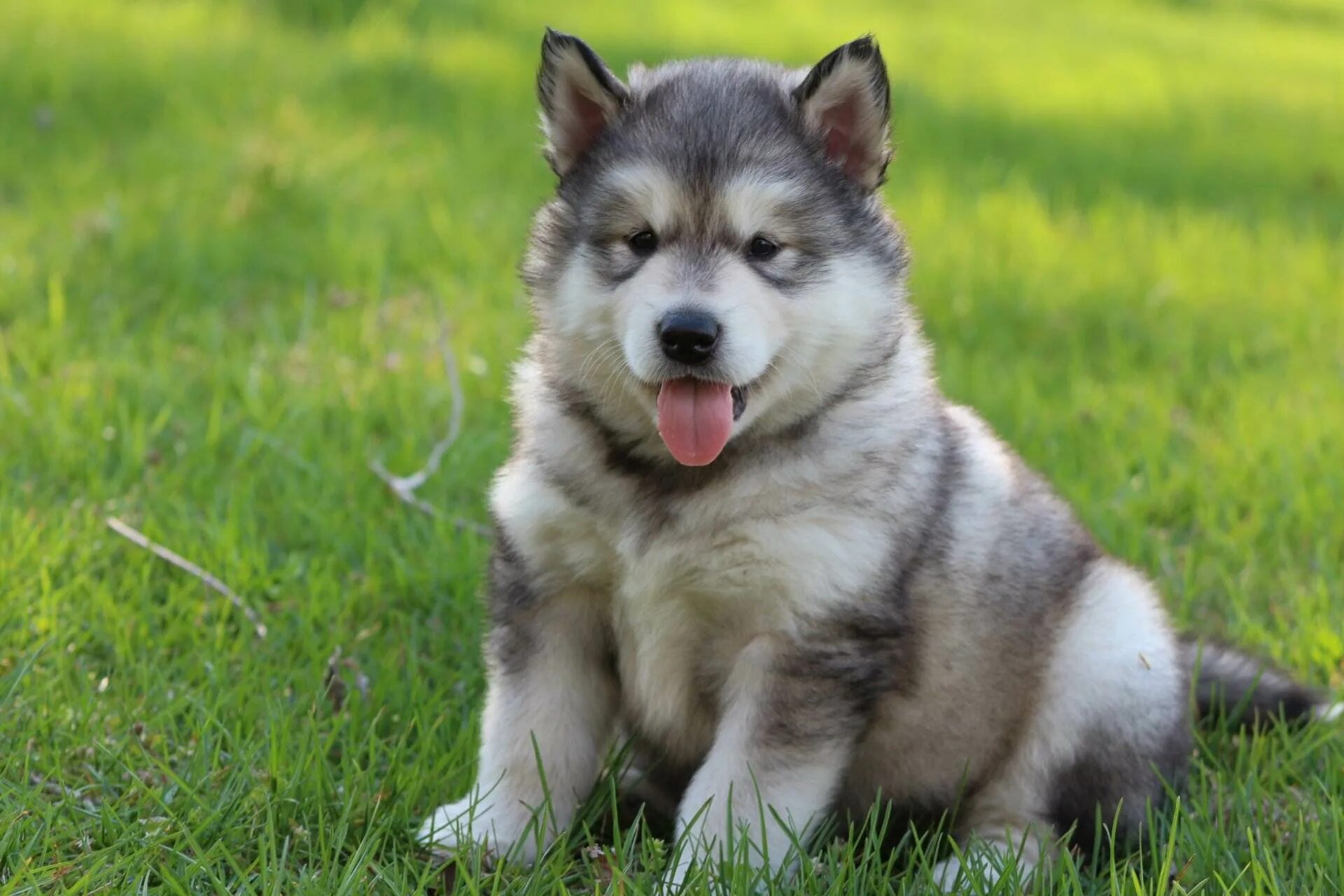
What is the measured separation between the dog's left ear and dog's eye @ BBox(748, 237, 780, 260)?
29 centimetres

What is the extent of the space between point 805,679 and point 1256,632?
187 centimetres

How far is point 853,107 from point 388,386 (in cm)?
277

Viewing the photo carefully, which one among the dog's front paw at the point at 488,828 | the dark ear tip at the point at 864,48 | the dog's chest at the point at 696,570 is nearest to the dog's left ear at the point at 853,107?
the dark ear tip at the point at 864,48

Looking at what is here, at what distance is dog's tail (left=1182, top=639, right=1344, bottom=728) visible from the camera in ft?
11.9

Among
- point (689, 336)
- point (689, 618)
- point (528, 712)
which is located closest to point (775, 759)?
point (689, 618)

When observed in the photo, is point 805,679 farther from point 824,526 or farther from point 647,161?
point 647,161

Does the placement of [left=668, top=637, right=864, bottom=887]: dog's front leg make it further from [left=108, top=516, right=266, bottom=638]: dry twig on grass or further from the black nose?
[left=108, top=516, right=266, bottom=638]: dry twig on grass

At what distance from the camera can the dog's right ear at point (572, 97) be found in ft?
9.86

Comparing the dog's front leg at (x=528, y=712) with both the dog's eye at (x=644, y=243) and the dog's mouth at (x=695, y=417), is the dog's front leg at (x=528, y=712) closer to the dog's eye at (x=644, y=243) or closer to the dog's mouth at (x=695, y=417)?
the dog's mouth at (x=695, y=417)

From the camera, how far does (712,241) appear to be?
2.86m

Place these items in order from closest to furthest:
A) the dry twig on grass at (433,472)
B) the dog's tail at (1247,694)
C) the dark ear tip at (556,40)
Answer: the dark ear tip at (556,40)
the dog's tail at (1247,694)
the dry twig on grass at (433,472)

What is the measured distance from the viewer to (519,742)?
3070 mm

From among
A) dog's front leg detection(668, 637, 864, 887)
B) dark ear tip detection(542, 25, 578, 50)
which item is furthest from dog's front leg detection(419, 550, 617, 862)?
dark ear tip detection(542, 25, 578, 50)

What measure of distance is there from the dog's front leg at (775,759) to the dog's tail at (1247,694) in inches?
48.6
